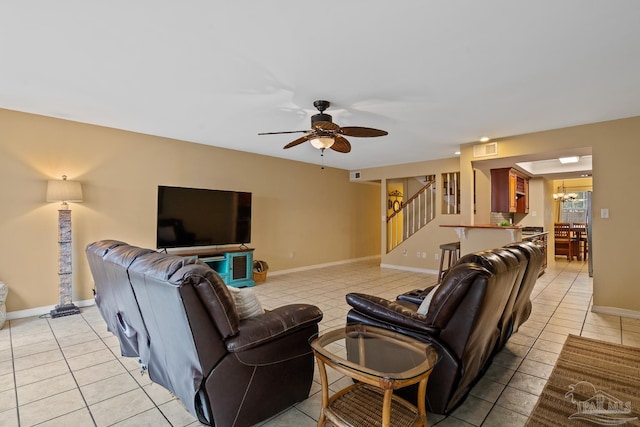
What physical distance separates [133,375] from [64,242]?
232 cm

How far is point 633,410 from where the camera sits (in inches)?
77.0

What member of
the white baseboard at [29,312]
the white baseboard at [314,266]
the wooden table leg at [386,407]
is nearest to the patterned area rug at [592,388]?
the wooden table leg at [386,407]

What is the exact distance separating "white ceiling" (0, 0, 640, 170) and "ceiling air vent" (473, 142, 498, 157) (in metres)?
0.68

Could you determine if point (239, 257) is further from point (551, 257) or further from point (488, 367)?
point (551, 257)

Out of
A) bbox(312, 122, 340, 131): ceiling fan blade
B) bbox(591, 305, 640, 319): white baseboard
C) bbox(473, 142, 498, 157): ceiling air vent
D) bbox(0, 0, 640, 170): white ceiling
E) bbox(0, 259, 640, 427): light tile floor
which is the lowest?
bbox(0, 259, 640, 427): light tile floor

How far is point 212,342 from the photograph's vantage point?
159cm

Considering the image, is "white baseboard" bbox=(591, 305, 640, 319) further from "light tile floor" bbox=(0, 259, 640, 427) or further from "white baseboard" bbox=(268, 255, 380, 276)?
"white baseboard" bbox=(268, 255, 380, 276)

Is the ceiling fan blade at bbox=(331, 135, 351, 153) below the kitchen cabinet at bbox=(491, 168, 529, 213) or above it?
above

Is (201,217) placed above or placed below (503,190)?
below

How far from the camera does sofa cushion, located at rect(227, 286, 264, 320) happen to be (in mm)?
1852

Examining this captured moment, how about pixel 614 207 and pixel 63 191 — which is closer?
pixel 63 191

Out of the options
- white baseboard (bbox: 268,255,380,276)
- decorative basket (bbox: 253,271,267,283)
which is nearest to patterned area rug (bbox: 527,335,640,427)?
decorative basket (bbox: 253,271,267,283)

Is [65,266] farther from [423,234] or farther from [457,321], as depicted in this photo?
[423,234]

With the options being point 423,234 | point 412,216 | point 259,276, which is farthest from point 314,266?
point 412,216
